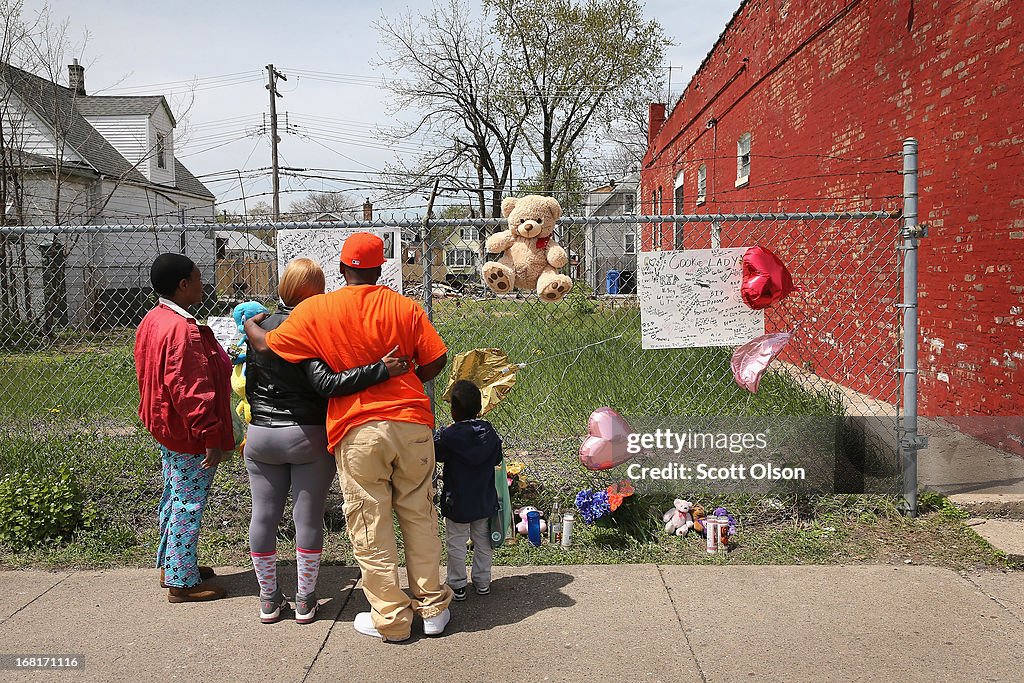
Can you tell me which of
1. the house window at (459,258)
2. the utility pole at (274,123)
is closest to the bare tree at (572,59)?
the utility pole at (274,123)

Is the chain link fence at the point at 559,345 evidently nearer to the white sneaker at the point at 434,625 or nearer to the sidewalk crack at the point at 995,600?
the sidewalk crack at the point at 995,600

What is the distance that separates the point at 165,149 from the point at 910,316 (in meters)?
24.8

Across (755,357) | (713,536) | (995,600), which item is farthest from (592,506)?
(995,600)

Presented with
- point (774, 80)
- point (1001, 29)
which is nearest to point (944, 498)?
point (1001, 29)

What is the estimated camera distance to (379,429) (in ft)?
11.6

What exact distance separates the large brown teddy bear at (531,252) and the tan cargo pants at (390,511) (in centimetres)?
125

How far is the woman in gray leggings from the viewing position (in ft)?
12.0

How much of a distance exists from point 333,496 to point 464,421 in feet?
5.30

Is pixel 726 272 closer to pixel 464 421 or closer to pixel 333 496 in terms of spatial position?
pixel 464 421

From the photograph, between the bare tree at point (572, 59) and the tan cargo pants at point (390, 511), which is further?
the bare tree at point (572, 59)

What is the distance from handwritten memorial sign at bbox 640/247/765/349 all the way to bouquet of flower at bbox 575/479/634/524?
2.89 ft

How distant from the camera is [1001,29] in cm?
586

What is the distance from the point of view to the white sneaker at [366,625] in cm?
373

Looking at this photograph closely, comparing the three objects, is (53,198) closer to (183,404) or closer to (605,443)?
(183,404)
